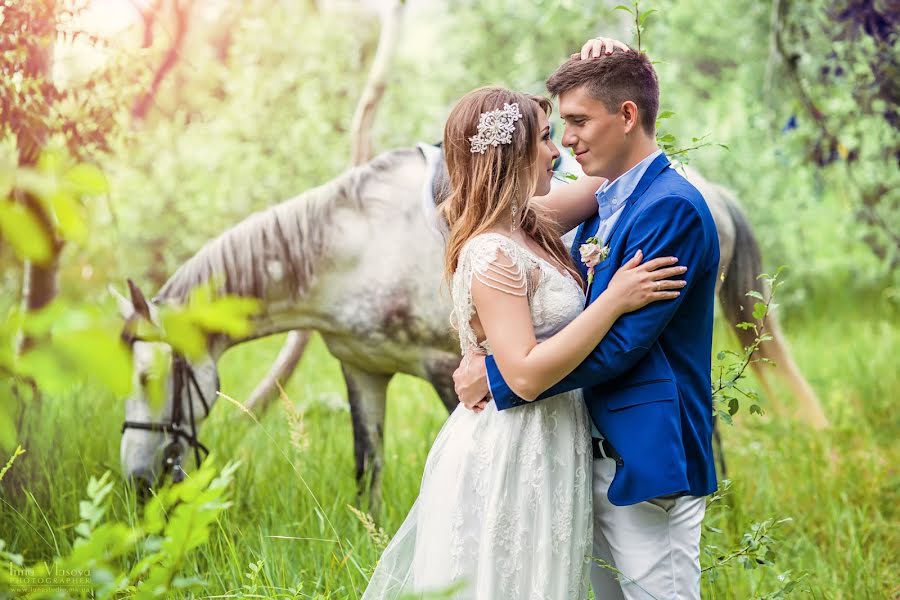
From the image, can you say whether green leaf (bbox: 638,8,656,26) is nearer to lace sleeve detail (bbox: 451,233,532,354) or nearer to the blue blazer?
the blue blazer

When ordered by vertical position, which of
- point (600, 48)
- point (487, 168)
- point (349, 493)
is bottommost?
point (349, 493)

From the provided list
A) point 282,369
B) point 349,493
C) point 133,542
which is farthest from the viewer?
point 282,369

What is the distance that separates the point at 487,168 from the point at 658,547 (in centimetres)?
94

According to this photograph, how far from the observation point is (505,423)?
80.3 inches

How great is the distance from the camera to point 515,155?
203cm

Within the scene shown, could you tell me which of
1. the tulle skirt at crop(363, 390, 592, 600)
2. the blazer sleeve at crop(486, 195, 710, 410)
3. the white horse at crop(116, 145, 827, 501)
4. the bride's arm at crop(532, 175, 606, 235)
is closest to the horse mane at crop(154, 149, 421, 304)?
the white horse at crop(116, 145, 827, 501)

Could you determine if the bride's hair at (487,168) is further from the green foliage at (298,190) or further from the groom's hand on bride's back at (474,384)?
the green foliage at (298,190)

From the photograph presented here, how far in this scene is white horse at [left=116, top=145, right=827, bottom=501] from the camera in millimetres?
3443

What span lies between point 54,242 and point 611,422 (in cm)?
284

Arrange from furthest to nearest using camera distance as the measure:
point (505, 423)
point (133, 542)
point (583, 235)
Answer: point (583, 235), point (505, 423), point (133, 542)

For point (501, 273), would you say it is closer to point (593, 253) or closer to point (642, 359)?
point (593, 253)

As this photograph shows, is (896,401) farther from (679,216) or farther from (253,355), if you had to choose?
(253,355)

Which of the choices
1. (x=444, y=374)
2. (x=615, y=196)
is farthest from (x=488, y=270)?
(x=444, y=374)

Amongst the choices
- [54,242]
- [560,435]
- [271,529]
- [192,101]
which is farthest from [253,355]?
[560,435]
